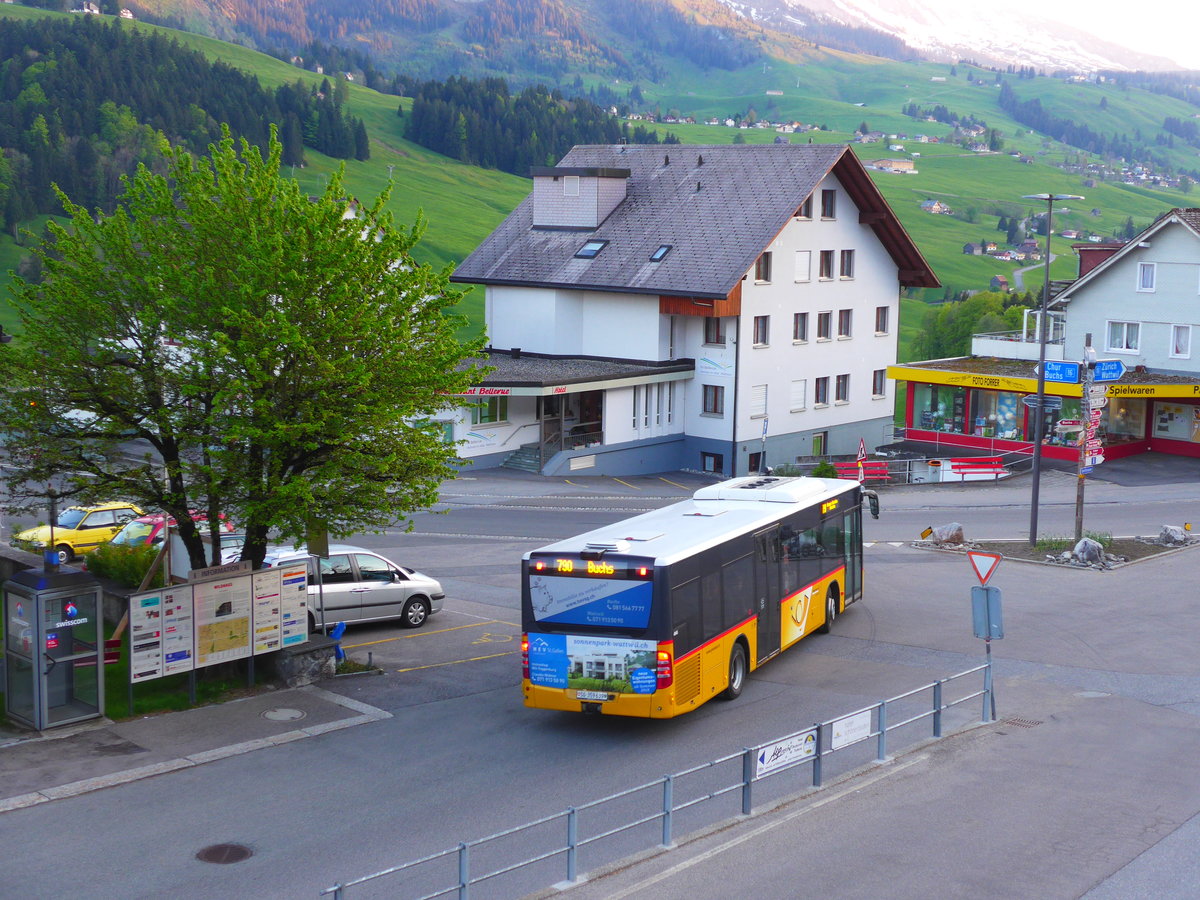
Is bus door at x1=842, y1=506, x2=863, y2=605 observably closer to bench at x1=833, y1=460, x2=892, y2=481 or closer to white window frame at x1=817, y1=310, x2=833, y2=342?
bench at x1=833, y1=460, x2=892, y2=481

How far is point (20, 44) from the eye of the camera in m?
173

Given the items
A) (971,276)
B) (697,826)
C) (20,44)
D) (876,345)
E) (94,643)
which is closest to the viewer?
(697,826)

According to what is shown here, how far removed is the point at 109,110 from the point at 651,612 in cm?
16006

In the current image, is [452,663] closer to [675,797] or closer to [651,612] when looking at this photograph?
[651,612]

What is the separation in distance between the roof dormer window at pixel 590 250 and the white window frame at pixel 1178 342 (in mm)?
26068

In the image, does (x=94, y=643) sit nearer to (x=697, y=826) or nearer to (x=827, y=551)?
(x=697, y=826)

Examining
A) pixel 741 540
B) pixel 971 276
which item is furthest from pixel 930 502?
pixel 971 276

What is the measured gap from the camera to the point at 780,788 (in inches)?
624

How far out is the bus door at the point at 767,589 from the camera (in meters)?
21.1

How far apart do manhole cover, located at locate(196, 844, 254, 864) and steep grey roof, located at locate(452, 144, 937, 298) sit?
39.0 meters

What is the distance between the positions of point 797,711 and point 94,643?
34.3 feet

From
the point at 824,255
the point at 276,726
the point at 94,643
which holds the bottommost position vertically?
the point at 276,726

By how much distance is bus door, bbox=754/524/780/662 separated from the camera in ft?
69.3

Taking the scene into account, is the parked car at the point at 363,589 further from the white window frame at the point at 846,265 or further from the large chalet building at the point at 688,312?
the white window frame at the point at 846,265
